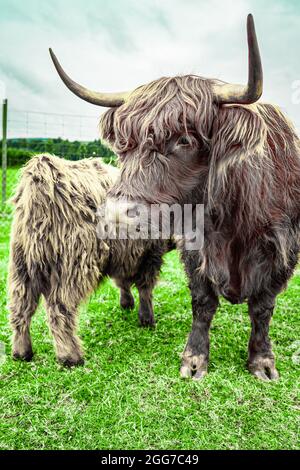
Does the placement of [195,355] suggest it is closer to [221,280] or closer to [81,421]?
[221,280]

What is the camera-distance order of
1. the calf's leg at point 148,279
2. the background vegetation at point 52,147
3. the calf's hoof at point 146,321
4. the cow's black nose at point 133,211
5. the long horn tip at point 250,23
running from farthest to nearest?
the background vegetation at point 52,147 < the calf's hoof at point 146,321 < the calf's leg at point 148,279 < the cow's black nose at point 133,211 < the long horn tip at point 250,23

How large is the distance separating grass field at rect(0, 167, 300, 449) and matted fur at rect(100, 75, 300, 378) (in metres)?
0.23

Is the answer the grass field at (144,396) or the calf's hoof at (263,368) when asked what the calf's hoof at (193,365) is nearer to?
the grass field at (144,396)

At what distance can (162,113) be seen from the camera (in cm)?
227

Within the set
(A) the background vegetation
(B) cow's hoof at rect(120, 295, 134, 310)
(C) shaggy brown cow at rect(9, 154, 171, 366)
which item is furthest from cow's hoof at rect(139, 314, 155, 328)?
(A) the background vegetation

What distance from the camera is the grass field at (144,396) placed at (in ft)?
7.36

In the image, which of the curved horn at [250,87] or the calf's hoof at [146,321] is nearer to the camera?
the curved horn at [250,87]

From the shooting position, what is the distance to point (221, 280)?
109 inches

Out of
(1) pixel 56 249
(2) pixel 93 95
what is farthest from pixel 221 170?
(1) pixel 56 249

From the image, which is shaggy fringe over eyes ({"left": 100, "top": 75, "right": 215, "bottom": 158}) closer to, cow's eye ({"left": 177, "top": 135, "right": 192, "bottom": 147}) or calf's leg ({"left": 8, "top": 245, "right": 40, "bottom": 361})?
cow's eye ({"left": 177, "top": 135, "right": 192, "bottom": 147})

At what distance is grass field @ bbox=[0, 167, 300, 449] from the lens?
2244mm

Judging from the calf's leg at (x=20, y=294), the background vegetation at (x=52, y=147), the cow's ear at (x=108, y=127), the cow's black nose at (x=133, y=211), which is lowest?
the calf's leg at (x=20, y=294)

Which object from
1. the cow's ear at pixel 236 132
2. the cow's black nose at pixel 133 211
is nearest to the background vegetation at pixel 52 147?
the cow's ear at pixel 236 132

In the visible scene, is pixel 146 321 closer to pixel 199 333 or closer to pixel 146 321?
pixel 146 321
